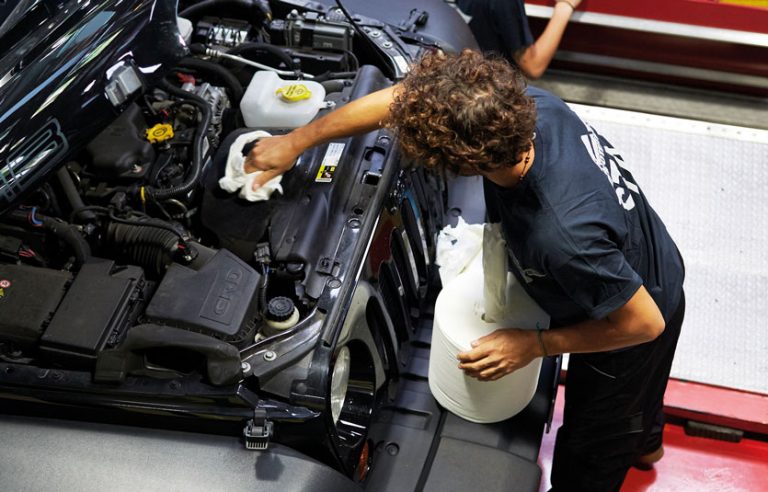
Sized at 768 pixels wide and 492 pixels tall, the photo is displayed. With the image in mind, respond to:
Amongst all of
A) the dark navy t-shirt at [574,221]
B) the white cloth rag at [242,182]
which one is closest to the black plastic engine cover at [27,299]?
the white cloth rag at [242,182]

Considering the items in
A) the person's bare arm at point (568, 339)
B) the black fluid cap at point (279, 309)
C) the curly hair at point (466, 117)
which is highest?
the curly hair at point (466, 117)

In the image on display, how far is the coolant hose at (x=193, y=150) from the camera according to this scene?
2160 mm

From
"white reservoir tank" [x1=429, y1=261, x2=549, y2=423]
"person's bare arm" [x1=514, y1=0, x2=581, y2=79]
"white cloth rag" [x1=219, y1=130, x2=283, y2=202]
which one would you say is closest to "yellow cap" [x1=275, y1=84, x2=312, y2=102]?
"white cloth rag" [x1=219, y1=130, x2=283, y2=202]

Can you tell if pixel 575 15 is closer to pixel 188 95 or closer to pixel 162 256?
pixel 188 95

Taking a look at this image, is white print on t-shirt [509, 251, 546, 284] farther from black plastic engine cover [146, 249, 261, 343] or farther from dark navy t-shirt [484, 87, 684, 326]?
black plastic engine cover [146, 249, 261, 343]

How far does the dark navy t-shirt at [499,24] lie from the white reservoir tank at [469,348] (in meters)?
1.41

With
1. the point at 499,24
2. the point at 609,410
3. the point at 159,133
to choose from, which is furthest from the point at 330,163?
the point at 499,24

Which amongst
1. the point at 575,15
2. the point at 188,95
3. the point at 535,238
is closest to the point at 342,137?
the point at 188,95

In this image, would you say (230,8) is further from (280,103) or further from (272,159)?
(272,159)

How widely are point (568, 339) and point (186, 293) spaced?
0.94 metres

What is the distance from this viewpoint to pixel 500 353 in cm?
198

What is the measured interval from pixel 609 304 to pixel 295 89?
1.26m

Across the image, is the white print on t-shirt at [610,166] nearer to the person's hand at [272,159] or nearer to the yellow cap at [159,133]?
the person's hand at [272,159]

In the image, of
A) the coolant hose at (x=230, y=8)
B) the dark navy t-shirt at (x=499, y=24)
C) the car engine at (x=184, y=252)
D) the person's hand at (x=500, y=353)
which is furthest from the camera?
the dark navy t-shirt at (x=499, y=24)
